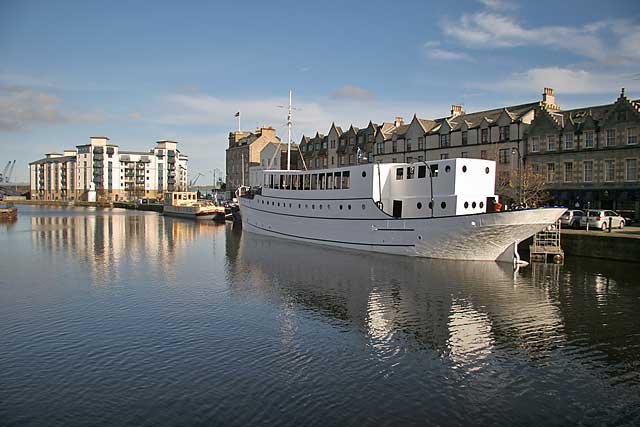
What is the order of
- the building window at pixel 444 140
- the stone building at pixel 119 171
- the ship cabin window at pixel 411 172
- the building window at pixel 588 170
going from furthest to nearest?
the stone building at pixel 119 171, the building window at pixel 444 140, the building window at pixel 588 170, the ship cabin window at pixel 411 172

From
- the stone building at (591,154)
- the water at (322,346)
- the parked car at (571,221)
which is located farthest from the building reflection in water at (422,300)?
the stone building at (591,154)

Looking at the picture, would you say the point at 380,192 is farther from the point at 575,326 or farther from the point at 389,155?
the point at 389,155

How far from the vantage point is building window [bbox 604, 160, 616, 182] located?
4841 centimetres

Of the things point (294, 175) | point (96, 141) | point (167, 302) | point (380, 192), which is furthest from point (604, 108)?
point (96, 141)

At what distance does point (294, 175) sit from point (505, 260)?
20.8m

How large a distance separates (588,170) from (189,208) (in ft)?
210

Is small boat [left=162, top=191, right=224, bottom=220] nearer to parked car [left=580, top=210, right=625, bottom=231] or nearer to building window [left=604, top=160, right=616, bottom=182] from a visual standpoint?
building window [left=604, top=160, right=616, bottom=182]

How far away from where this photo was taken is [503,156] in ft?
190

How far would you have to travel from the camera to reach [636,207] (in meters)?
46.0

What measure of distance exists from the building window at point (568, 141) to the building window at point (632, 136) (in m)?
5.52

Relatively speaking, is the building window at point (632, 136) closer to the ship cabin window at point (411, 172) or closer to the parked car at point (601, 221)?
the parked car at point (601, 221)

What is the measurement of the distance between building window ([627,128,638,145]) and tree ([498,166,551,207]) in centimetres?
808

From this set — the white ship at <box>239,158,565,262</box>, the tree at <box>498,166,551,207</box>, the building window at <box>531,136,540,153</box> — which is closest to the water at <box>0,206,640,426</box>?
the white ship at <box>239,158,565,262</box>

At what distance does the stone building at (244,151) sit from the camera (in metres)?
107
